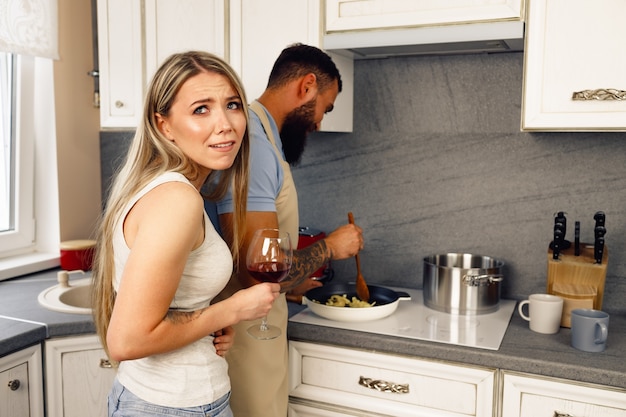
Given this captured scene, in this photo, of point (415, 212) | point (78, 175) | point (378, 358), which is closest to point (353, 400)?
point (378, 358)

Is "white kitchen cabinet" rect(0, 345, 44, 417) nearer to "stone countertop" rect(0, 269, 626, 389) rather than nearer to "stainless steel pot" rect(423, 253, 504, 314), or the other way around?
"stone countertop" rect(0, 269, 626, 389)

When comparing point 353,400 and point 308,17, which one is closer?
point 353,400

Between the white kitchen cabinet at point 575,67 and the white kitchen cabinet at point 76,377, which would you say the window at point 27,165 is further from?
the white kitchen cabinet at point 575,67

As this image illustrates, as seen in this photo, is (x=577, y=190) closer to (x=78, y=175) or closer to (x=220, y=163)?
(x=220, y=163)

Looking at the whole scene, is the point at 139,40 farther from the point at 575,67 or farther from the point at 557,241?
the point at 557,241

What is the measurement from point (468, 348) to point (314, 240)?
2.34ft

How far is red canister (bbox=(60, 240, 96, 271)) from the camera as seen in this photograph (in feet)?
7.92

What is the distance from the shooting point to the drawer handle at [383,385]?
1731mm

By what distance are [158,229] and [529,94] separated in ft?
3.72

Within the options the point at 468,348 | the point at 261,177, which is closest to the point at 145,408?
the point at 261,177

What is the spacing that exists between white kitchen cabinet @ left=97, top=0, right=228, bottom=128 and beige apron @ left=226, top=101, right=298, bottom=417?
0.51 m

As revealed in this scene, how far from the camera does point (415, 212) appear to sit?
224cm

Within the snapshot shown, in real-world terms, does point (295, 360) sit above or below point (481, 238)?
below

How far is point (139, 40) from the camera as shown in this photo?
2.23m
